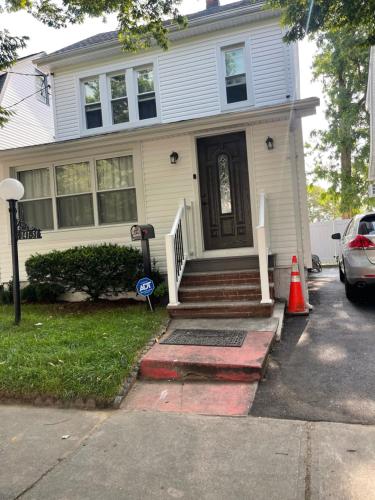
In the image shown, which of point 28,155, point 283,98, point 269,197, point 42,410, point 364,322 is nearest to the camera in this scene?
point 42,410

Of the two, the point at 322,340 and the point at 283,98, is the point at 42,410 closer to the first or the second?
the point at 322,340

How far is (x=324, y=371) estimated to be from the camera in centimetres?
389

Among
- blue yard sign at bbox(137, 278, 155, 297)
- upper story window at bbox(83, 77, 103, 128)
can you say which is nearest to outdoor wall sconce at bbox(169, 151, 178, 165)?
blue yard sign at bbox(137, 278, 155, 297)

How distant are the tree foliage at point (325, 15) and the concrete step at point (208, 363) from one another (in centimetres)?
550

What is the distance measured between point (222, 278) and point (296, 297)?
1.22 meters

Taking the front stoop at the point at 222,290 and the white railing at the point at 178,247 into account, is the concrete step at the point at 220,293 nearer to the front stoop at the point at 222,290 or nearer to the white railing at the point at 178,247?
the front stoop at the point at 222,290

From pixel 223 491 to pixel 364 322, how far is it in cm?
401

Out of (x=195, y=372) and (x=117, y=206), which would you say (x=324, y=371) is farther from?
(x=117, y=206)

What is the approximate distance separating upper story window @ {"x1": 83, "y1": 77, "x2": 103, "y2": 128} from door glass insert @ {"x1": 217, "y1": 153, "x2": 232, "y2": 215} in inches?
183

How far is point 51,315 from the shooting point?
6.41m

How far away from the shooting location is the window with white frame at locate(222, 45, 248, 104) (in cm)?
961

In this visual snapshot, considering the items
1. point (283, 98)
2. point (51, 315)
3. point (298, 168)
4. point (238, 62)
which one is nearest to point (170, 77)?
→ point (238, 62)

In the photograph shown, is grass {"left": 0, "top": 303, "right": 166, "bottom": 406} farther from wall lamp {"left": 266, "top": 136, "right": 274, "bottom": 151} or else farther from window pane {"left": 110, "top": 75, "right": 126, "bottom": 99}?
window pane {"left": 110, "top": 75, "right": 126, "bottom": 99}

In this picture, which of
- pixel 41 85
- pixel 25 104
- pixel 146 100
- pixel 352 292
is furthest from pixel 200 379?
pixel 41 85
